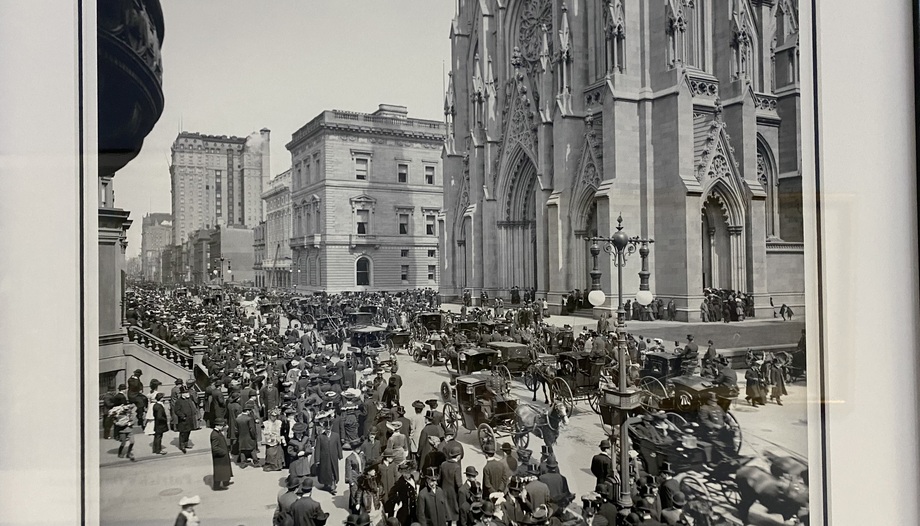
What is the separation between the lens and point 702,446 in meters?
2.82

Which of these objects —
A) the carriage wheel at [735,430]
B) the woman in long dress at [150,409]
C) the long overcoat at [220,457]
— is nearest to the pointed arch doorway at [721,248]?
the carriage wheel at [735,430]

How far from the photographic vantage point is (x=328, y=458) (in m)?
2.66

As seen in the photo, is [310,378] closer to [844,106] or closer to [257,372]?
[257,372]

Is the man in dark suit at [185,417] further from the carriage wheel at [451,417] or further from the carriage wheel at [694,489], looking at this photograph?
the carriage wheel at [694,489]

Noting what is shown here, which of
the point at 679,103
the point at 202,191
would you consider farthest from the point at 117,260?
the point at 679,103

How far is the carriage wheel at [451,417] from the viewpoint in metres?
2.82

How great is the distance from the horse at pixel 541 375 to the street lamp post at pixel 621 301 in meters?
0.34

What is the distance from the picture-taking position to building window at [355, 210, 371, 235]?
303 cm

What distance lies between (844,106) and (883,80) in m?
0.20

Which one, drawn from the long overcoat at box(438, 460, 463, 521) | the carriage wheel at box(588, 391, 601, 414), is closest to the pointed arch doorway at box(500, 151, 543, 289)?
the carriage wheel at box(588, 391, 601, 414)

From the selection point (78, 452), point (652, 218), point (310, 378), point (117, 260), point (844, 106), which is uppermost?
point (844, 106)

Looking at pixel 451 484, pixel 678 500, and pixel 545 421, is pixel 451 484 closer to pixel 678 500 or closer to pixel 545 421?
pixel 545 421

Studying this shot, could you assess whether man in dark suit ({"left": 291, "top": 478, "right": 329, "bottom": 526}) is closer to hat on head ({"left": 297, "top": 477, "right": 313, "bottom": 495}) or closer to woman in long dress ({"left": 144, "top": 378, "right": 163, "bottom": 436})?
hat on head ({"left": 297, "top": 477, "right": 313, "bottom": 495})

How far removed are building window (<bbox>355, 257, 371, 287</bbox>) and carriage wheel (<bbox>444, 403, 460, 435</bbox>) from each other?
796mm
